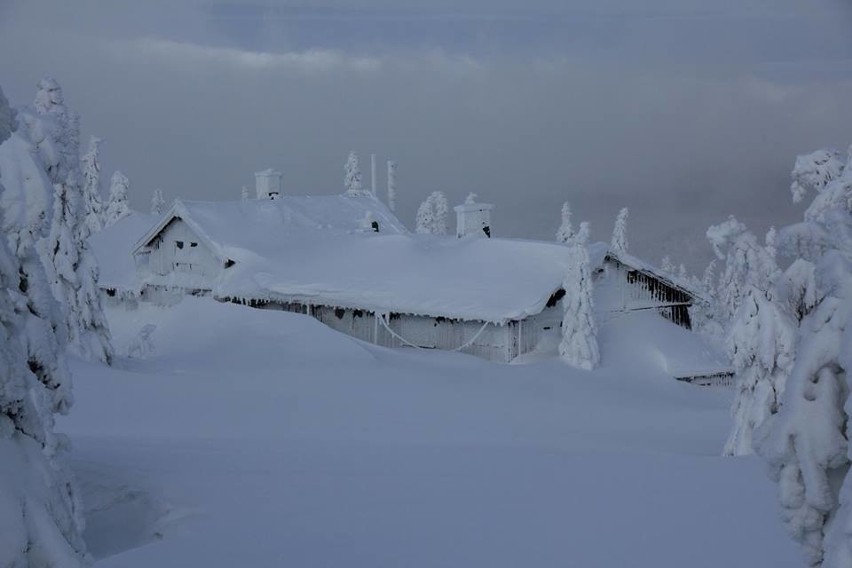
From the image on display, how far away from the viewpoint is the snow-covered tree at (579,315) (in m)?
30.4

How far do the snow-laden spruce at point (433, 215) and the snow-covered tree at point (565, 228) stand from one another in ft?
33.2

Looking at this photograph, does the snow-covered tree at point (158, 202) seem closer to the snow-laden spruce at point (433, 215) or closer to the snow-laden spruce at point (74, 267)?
the snow-laden spruce at point (433, 215)

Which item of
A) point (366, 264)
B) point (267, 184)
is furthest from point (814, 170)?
point (267, 184)

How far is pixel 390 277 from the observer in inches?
1355

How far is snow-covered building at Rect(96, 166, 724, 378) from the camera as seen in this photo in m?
31.5

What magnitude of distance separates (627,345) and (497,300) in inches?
189

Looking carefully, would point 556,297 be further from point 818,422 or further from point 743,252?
point 818,422

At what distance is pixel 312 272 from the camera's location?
118 ft

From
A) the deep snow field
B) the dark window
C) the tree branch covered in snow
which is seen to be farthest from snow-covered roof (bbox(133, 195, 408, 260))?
the tree branch covered in snow

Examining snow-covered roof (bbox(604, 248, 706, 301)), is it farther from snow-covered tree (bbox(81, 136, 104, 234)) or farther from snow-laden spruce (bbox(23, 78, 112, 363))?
snow-covered tree (bbox(81, 136, 104, 234))

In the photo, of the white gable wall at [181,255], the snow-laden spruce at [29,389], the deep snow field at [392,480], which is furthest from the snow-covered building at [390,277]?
the snow-laden spruce at [29,389]

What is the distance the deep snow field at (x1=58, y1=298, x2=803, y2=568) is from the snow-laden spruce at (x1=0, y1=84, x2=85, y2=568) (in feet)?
6.15

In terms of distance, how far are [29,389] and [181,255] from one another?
108 ft

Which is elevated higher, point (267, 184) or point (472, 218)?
point (267, 184)
